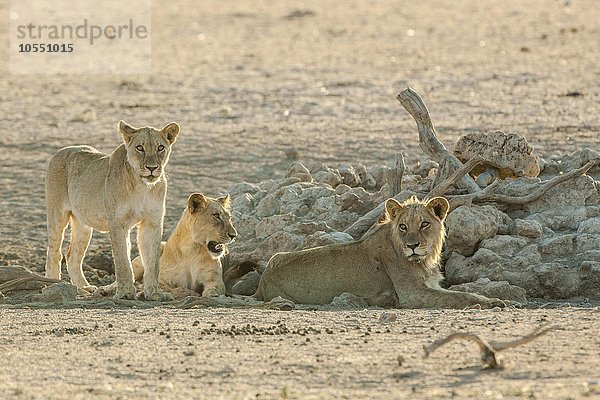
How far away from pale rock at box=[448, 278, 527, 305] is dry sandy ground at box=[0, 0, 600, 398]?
2.96 feet

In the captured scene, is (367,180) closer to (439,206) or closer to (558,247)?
(558,247)

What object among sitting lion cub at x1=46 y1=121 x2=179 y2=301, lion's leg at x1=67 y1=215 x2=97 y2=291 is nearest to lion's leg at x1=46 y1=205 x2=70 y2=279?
lion's leg at x1=67 y1=215 x2=97 y2=291

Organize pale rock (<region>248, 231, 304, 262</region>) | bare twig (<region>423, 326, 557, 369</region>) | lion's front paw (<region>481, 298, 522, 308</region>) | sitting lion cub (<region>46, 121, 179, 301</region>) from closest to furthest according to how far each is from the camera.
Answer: bare twig (<region>423, 326, 557, 369</region>), lion's front paw (<region>481, 298, 522, 308</region>), sitting lion cub (<region>46, 121, 179, 301</region>), pale rock (<region>248, 231, 304, 262</region>)

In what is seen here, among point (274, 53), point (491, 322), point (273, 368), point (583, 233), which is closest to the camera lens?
point (273, 368)

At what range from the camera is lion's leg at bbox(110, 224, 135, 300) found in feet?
32.7

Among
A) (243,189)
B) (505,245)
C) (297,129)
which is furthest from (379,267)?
(297,129)

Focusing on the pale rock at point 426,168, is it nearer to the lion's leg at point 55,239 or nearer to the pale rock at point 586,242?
the pale rock at point 586,242

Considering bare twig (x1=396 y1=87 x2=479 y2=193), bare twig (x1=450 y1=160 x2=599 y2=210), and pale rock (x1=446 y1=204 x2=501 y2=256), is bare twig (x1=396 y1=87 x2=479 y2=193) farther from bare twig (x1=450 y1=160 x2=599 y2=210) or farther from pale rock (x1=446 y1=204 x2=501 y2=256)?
pale rock (x1=446 y1=204 x2=501 y2=256)

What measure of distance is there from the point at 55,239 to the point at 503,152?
3.50m

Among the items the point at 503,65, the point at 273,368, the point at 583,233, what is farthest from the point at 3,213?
the point at 503,65

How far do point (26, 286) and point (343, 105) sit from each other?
848 centimetres

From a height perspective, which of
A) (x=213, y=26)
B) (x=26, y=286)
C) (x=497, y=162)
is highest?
(x=213, y=26)

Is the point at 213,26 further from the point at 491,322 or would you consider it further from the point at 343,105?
the point at 491,322

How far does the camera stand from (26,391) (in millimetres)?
6539
